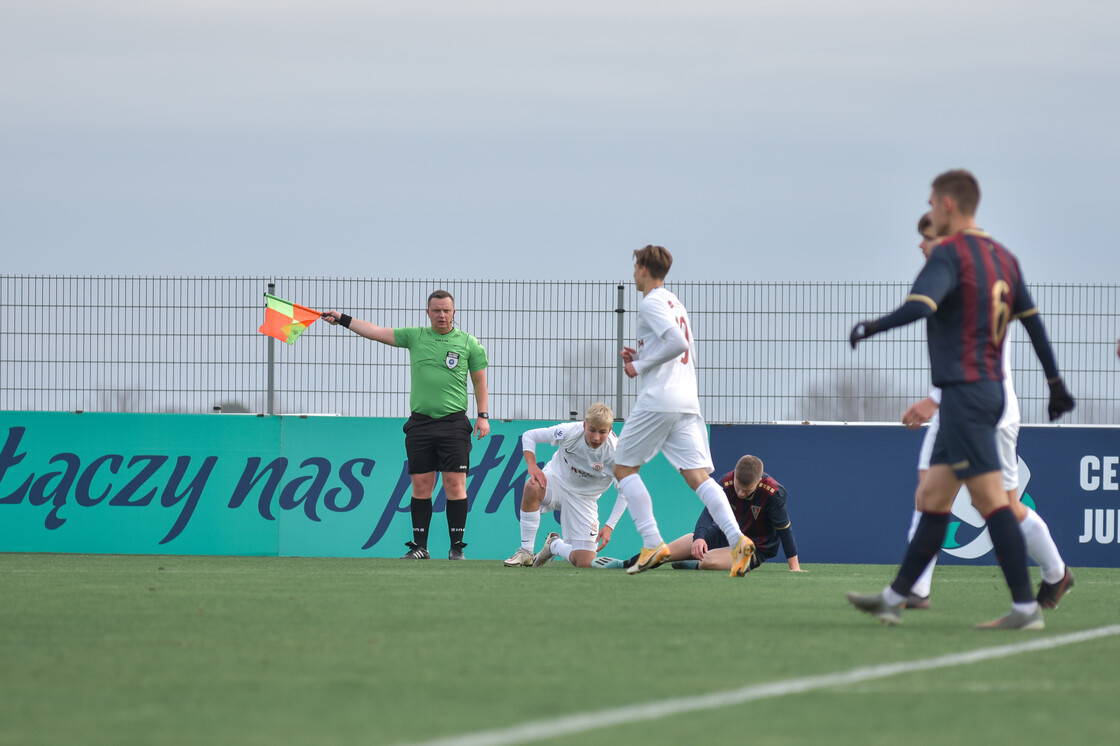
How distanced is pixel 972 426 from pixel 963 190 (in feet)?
3.37

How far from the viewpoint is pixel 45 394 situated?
47.3ft

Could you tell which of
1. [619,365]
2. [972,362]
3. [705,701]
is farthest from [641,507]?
[705,701]

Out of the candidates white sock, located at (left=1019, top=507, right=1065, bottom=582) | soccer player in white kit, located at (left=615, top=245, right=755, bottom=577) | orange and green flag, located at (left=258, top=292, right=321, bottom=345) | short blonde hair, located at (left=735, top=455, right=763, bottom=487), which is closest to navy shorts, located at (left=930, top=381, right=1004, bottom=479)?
white sock, located at (left=1019, top=507, right=1065, bottom=582)

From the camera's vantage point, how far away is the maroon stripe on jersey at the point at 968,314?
20.2ft

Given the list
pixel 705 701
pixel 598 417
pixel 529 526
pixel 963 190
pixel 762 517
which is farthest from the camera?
pixel 529 526

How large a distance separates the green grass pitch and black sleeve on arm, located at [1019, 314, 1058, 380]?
1.14 m

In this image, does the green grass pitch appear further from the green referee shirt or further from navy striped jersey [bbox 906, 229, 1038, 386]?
the green referee shirt

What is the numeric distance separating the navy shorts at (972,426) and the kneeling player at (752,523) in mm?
5017

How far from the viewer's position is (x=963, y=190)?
641cm

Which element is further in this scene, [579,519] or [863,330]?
[579,519]

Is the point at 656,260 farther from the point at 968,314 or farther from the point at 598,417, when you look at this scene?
the point at 968,314

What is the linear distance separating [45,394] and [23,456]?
0.63 m

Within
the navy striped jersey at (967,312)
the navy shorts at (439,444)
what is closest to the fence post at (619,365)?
the navy shorts at (439,444)

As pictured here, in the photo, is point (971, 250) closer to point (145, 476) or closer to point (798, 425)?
point (798, 425)
